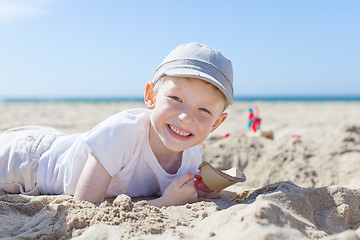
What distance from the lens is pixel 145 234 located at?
148cm

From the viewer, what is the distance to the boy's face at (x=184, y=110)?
2.03 m

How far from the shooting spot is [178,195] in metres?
2.12

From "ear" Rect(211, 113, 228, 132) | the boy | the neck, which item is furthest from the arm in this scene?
"ear" Rect(211, 113, 228, 132)

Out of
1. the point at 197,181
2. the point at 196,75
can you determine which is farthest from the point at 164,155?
the point at 196,75

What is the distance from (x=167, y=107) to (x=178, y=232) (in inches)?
31.1

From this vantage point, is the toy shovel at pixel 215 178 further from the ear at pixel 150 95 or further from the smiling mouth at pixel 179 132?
the ear at pixel 150 95

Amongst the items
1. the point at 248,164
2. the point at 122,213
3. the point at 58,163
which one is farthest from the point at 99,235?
the point at 248,164

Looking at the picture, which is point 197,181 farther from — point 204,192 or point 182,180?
point 182,180

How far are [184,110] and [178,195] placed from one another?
1.65 feet

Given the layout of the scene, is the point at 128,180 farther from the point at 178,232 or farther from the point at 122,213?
the point at 178,232

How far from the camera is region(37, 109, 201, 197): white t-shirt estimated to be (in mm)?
2164

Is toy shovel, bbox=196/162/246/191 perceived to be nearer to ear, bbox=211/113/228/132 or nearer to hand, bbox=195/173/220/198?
hand, bbox=195/173/220/198

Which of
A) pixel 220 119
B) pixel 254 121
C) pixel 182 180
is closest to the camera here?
pixel 182 180

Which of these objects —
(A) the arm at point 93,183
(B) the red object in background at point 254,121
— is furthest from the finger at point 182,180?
(B) the red object in background at point 254,121
